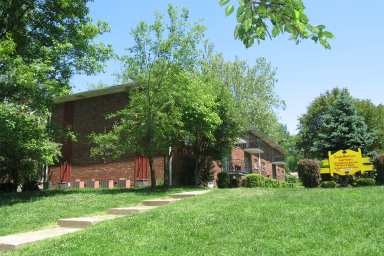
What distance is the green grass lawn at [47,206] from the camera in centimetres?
1330

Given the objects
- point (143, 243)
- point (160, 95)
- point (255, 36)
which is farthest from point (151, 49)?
point (255, 36)

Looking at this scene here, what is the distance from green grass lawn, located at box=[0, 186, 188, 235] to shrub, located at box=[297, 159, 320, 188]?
5.31m

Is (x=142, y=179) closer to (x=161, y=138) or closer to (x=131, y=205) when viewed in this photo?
(x=161, y=138)

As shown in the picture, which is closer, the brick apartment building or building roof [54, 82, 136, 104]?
building roof [54, 82, 136, 104]

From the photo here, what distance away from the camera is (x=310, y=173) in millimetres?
19000

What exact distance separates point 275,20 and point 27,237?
891 cm

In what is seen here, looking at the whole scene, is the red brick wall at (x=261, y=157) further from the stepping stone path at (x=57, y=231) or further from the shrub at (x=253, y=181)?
the stepping stone path at (x=57, y=231)

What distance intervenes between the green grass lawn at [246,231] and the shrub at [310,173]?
6770mm

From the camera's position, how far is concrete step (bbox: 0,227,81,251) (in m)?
10.1

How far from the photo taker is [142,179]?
979 inches

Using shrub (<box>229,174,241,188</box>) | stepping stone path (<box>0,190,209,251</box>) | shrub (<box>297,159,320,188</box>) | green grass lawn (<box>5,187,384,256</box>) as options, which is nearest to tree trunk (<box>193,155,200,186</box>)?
shrub (<box>229,174,241,188</box>)

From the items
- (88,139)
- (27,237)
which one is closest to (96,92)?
(88,139)

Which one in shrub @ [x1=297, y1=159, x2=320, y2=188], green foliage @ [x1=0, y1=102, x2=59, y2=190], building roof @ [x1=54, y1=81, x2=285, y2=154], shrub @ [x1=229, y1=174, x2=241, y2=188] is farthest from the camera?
shrub @ [x1=229, y1=174, x2=241, y2=188]

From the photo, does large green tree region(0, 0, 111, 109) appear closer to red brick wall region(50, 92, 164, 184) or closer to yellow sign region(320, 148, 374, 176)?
red brick wall region(50, 92, 164, 184)
